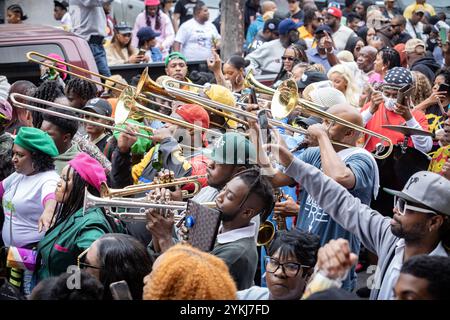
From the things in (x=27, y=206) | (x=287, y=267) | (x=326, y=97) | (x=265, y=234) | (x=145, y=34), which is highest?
(x=326, y=97)

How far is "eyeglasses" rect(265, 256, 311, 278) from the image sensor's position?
4465mm

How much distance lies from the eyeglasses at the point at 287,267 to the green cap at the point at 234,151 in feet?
3.06

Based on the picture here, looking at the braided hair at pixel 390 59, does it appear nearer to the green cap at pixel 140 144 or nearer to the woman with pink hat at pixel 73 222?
the green cap at pixel 140 144

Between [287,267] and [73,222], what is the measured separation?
1492 mm

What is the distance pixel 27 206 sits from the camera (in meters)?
5.74

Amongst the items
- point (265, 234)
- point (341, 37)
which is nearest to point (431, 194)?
point (265, 234)

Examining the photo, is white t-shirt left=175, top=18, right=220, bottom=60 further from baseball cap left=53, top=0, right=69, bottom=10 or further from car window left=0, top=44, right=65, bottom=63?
car window left=0, top=44, right=65, bottom=63

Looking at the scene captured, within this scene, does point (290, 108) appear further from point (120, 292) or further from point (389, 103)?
point (120, 292)

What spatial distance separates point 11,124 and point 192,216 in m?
3.51

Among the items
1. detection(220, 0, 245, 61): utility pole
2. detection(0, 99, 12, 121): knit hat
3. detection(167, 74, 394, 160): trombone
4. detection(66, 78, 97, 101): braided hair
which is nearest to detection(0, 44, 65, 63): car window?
detection(66, 78, 97, 101): braided hair

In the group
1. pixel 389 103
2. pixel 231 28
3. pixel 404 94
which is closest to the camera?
pixel 404 94

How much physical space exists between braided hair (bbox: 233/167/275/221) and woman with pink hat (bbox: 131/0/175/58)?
936cm

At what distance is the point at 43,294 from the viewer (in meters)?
3.68
